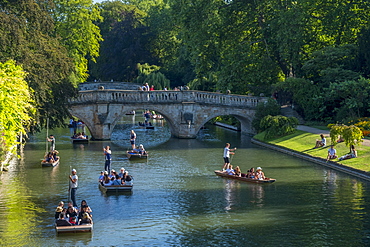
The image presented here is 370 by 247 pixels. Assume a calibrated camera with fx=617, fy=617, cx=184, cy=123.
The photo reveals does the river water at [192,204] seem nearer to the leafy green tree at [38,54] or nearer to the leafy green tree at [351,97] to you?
the leafy green tree at [38,54]

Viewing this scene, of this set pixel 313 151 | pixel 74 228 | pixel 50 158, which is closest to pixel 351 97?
pixel 313 151

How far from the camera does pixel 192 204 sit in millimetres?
31109

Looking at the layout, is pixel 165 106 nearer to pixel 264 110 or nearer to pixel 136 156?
pixel 264 110

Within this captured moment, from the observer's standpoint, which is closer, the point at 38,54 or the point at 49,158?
the point at 49,158

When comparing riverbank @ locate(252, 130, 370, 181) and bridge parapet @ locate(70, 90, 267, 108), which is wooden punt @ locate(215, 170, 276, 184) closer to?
riverbank @ locate(252, 130, 370, 181)

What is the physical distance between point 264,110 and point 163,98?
9.82 m

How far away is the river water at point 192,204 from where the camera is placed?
2520 centimetres

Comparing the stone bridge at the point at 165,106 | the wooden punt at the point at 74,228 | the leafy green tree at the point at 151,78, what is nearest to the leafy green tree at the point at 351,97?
the stone bridge at the point at 165,106

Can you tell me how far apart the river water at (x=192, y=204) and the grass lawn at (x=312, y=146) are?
1.45 meters

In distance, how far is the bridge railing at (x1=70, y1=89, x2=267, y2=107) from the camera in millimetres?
56281

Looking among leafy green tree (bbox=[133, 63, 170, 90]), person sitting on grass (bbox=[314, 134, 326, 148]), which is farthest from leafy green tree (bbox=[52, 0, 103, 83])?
person sitting on grass (bbox=[314, 134, 326, 148])

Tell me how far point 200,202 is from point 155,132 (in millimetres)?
37502

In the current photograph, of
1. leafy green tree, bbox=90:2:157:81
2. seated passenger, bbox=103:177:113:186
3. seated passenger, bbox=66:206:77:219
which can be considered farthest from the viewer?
leafy green tree, bbox=90:2:157:81

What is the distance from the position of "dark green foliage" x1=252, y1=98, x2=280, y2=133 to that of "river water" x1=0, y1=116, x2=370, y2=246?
12.0 metres
